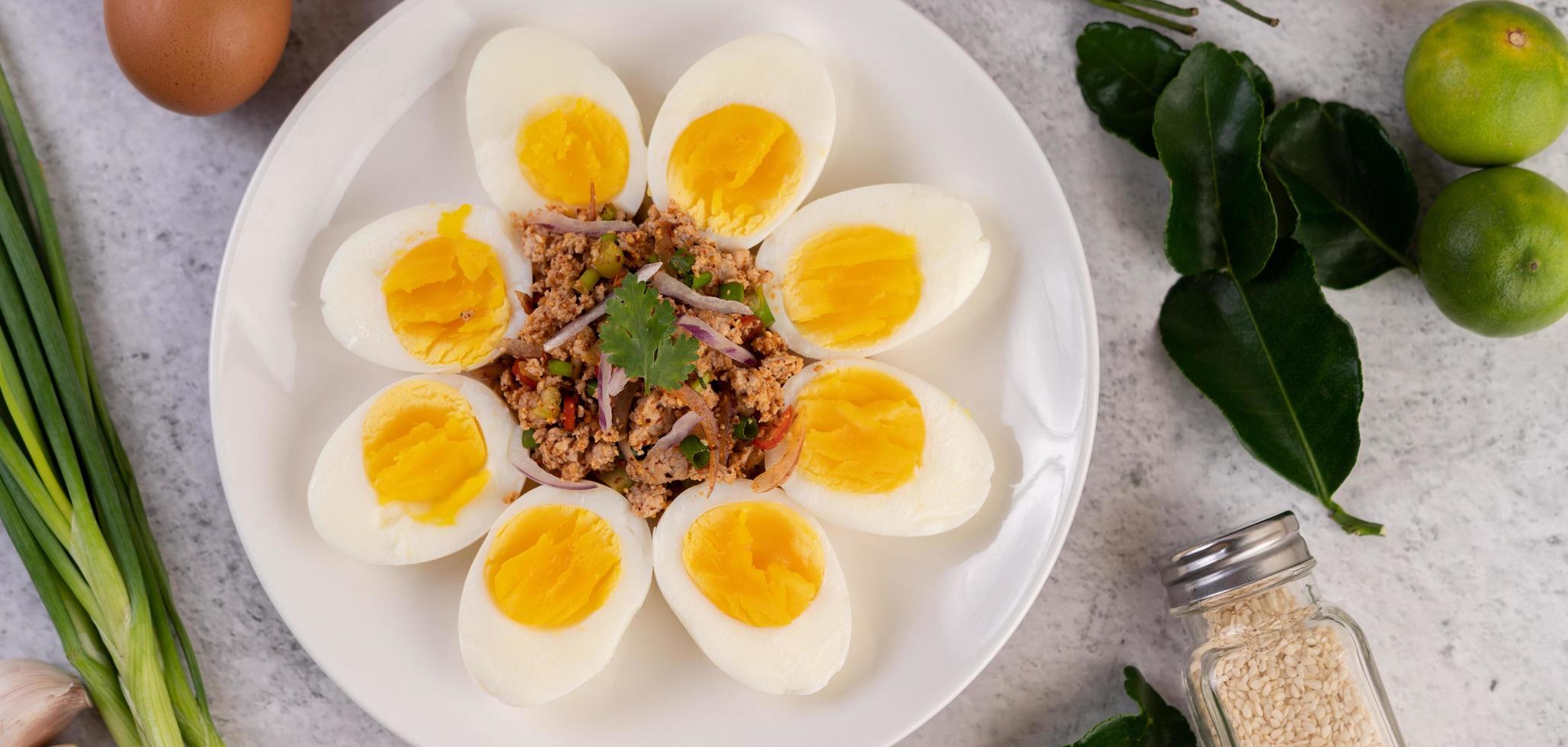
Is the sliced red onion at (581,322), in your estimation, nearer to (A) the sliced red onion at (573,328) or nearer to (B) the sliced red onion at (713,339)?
(A) the sliced red onion at (573,328)

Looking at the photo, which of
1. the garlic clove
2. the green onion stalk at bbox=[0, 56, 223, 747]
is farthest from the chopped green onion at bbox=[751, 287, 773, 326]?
the garlic clove

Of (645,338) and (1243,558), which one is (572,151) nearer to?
(645,338)

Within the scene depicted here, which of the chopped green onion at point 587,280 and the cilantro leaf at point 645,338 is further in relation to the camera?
the chopped green onion at point 587,280

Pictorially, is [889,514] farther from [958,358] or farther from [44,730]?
[44,730]

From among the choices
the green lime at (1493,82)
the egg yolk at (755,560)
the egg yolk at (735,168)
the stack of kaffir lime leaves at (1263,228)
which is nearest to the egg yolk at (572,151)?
the egg yolk at (735,168)

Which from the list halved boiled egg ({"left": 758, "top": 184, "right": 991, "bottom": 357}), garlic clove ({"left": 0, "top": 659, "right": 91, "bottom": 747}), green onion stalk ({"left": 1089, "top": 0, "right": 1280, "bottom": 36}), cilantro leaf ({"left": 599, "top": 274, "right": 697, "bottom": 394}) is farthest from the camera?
green onion stalk ({"left": 1089, "top": 0, "right": 1280, "bottom": 36})

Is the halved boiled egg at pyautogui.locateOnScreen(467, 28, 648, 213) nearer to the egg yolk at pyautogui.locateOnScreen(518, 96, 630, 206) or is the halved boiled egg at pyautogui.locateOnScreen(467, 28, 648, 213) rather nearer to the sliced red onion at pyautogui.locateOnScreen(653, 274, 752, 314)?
the egg yolk at pyautogui.locateOnScreen(518, 96, 630, 206)

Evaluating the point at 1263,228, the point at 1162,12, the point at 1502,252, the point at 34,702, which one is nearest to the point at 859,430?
the point at 1263,228

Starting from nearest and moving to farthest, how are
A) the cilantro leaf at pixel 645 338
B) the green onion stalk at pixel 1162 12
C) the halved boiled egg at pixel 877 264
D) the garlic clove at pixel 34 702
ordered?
the cilantro leaf at pixel 645 338
the halved boiled egg at pixel 877 264
the garlic clove at pixel 34 702
the green onion stalk at pixel 1162 12
